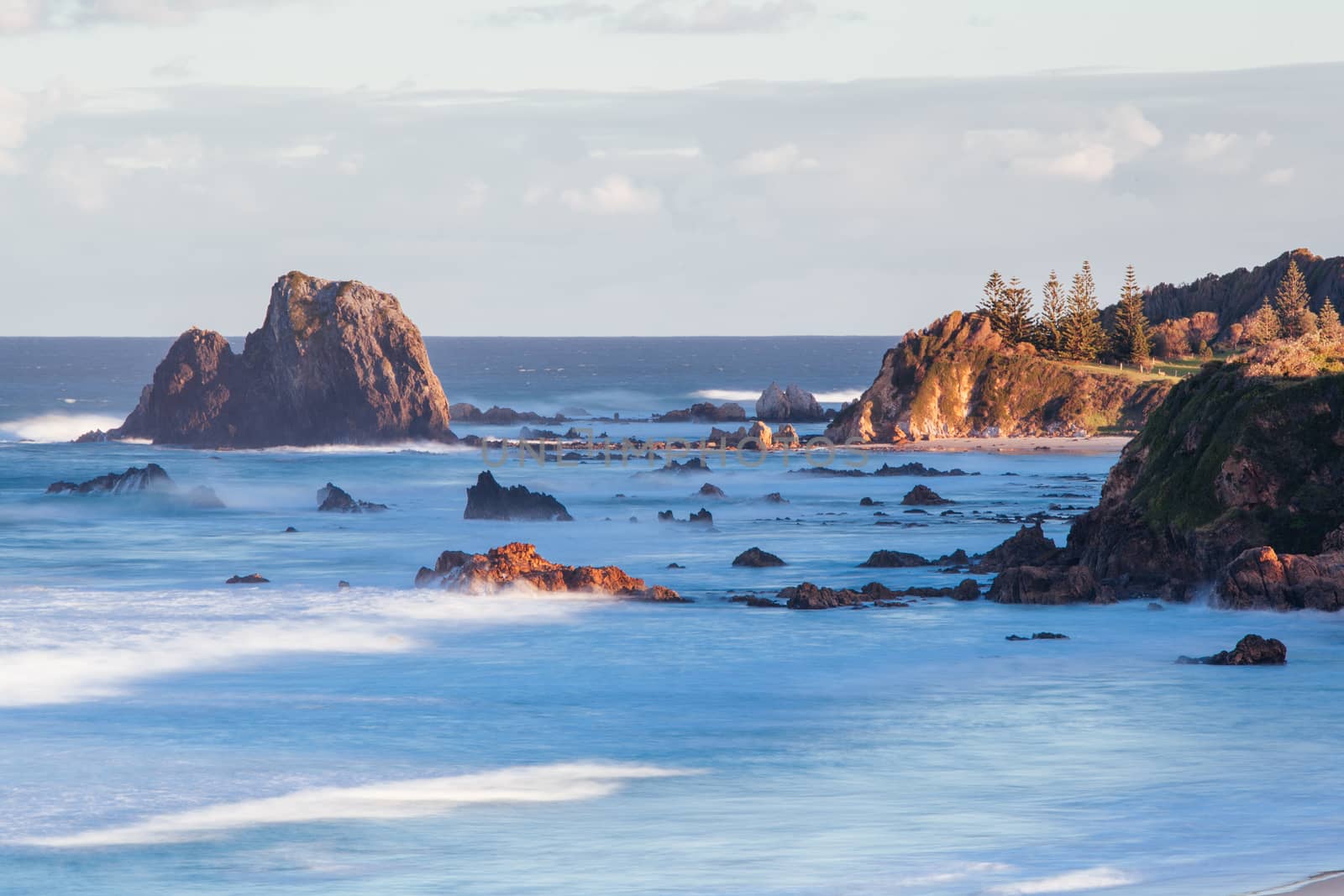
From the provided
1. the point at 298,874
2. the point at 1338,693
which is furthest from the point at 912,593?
the point at 298,874

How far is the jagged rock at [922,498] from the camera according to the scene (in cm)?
6819

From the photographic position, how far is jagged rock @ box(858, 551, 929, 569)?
46750mm

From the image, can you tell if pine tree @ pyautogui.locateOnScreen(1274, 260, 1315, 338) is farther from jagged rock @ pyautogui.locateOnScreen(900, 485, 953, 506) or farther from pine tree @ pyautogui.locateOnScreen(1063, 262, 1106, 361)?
jagged rock @ pyautogui.locateOnScreen(900, 485, 953, 506)

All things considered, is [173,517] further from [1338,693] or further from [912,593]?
[1338,693]

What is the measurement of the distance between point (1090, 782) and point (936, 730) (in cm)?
435

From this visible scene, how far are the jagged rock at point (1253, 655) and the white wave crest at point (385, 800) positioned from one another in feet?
39.3

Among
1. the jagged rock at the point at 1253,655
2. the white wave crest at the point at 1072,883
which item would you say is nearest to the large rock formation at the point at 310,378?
the jagged rock at the point at 1253,655

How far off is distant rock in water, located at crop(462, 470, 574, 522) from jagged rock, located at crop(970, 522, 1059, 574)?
2147cm

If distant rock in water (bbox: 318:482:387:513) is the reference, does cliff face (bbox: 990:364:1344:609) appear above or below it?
above

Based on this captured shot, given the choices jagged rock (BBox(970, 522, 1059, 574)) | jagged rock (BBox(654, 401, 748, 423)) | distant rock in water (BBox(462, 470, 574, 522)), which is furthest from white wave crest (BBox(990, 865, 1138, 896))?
jagged rock (BBox(654, 401, 748, 423))

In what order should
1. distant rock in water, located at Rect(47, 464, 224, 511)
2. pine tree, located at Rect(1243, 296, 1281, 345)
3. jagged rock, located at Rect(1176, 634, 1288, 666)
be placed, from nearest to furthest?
jagged rock, located at Rect(1176, 634, 1288, 666) < distant rock in water, located at Rect(47, 464, 224, 511) < pine tree, located at Rect(1243, 296, 1281, 345)

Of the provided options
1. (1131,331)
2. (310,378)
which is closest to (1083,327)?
(1131,331)

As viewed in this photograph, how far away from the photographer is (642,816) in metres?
21.4

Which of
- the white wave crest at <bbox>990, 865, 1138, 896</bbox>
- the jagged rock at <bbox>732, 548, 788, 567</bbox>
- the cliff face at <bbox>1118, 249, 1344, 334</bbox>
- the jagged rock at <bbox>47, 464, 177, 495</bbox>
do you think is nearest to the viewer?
the white wave crest at <bbox>990, 865, 1138, 896</bbox>
